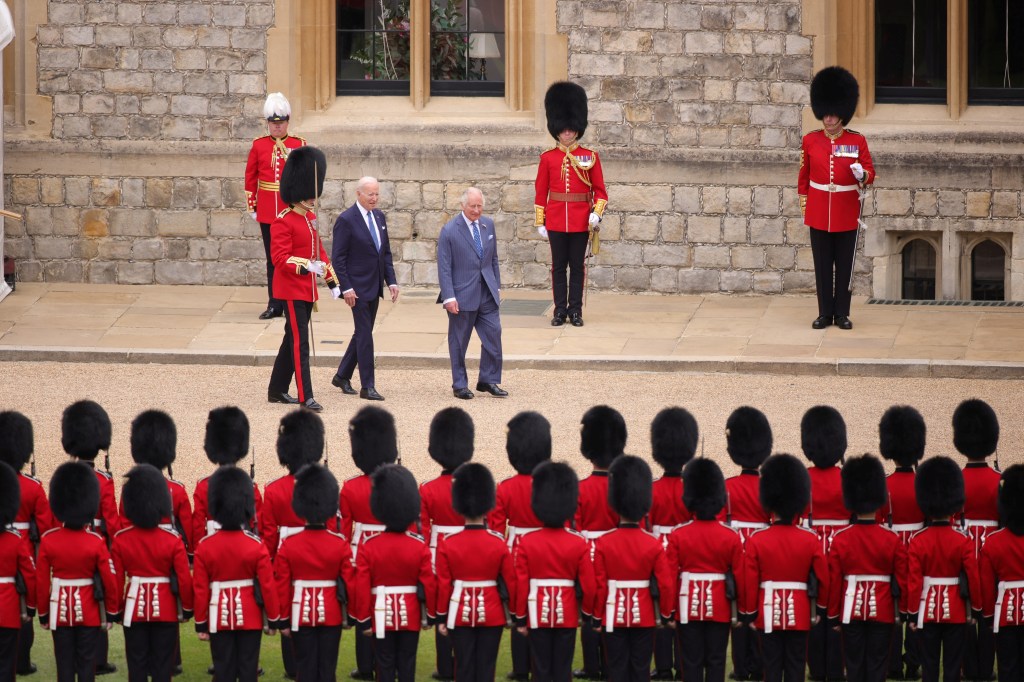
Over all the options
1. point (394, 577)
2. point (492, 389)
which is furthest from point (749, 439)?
point (492, 389)

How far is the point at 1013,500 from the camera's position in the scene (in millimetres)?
6836

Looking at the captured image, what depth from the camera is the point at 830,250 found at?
12836 millimetres

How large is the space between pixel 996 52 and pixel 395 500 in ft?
29.1

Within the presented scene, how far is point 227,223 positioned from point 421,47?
202 centimetres

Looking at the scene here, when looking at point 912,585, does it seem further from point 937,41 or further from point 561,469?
point 937,41

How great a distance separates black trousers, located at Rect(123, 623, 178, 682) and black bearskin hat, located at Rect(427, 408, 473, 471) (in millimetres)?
1264

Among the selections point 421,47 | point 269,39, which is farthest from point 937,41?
point 269,39

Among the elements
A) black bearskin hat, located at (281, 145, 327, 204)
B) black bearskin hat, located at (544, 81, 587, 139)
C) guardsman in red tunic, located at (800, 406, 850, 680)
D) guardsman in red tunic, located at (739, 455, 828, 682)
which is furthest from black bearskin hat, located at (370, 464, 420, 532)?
black bearskin hat, located at (544, 81, 587, 139)

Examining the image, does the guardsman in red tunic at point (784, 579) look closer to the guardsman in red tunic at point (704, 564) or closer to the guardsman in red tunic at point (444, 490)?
the guardsman in red tunic at point (704, 564)

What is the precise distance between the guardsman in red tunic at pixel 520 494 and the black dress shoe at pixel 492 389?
11.9 ft

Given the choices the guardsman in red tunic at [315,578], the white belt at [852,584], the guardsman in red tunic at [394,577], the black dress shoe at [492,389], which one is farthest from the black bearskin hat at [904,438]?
the black dress shoe at [492,389]

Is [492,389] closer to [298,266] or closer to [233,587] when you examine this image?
[298,266]

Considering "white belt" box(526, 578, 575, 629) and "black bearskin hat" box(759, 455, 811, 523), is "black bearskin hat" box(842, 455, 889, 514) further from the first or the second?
"white belt" box(526, 578, 575, 629)

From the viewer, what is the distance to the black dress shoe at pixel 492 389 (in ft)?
36.6
